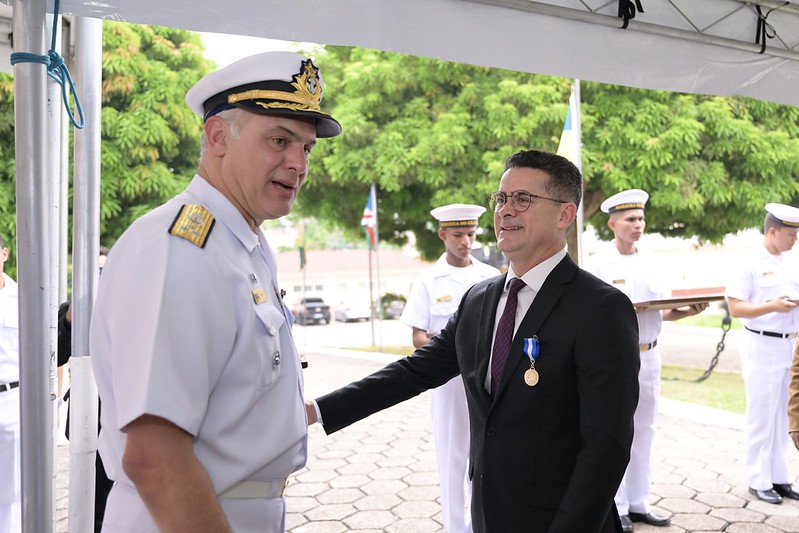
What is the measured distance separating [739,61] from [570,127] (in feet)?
12.3

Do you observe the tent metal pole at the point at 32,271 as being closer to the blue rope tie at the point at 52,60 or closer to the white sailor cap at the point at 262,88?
the blue rope tie at the point at 52,60

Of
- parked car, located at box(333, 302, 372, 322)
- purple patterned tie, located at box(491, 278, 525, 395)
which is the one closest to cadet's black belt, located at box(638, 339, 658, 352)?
purple patterned tie, located at box(491, 278, 525, 395)

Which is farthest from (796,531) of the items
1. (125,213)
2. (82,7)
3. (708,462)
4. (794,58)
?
(125,213)

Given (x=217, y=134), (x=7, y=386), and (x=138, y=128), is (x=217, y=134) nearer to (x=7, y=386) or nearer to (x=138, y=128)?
(x=7, y=386)

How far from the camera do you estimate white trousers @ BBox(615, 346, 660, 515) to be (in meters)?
4.59

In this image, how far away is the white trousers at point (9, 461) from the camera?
3.89 meters

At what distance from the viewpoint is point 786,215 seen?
523 cm

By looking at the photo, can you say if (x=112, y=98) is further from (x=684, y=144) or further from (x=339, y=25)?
(x=339, y=25)

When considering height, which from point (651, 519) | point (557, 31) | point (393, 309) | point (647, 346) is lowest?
point (393, 309)

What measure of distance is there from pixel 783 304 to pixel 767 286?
323 millimetres

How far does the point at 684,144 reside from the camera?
11289mm

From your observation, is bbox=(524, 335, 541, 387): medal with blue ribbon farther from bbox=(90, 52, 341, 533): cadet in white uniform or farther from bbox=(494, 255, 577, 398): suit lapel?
bbox=(90, 52, 341, 533): cadet in white uniform

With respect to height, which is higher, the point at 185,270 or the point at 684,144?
the point at 684,144

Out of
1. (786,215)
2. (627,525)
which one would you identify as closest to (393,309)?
(786,215)
